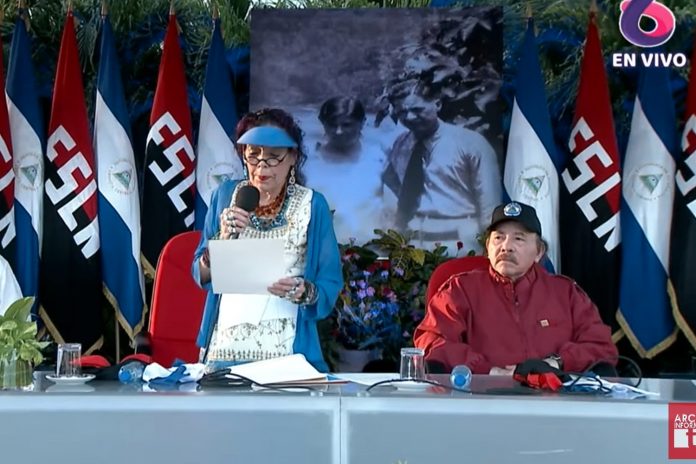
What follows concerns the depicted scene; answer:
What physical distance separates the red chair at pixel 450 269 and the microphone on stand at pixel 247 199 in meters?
1.10

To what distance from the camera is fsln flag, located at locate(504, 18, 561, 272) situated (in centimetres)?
504

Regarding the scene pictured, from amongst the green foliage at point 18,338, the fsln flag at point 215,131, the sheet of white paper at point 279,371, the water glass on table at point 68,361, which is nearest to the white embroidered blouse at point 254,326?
the sheet of white paper at point 279,371

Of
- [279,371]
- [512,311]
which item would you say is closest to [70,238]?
[512,311]

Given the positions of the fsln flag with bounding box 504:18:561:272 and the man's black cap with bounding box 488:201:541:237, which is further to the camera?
the fsln flag with bounding box 504:18:561:272

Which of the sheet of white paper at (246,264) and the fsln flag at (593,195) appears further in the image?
the fsln flag at (593,195)

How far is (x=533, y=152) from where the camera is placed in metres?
5.13

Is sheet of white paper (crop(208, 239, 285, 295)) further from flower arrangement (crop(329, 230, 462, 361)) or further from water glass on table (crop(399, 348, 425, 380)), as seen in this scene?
flower arrangement (crop(329, 230, 462, 361))

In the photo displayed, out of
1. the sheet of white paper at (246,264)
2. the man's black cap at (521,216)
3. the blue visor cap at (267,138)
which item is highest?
the blue visor cap at (267,138)

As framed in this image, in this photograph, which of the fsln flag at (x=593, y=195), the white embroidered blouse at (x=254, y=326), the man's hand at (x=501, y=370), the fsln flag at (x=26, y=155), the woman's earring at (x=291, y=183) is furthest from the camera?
the fsln flag at (x=26, y=155)

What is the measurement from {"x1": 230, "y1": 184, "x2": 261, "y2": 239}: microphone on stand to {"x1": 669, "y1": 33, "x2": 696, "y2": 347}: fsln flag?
277cm

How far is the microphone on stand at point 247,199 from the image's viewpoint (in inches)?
112

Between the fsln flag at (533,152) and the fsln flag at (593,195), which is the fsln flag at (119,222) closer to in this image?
the fsln flag at (533,152)

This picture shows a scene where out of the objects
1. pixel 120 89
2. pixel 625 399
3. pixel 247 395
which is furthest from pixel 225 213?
pixel 120 89

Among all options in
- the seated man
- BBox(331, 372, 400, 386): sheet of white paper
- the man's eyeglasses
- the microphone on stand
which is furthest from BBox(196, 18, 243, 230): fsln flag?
BBox(331, 372, 400, 386): sheet of white paper
